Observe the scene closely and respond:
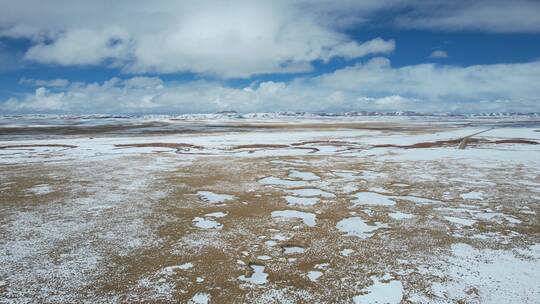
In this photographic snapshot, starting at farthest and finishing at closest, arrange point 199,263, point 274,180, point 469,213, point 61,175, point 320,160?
point 320,160
point 61,175
point 274,180
point 469,213
point 199,263

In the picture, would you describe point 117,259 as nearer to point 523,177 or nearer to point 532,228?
point 532,228

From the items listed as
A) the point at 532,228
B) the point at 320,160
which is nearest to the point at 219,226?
the point at 532,228

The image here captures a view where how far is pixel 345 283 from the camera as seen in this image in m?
6.49

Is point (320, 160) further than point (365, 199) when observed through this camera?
Yes

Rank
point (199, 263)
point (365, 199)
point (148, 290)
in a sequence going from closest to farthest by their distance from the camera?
1. point (148, 290)
2. point (199, 263)
3. point (365, 199)

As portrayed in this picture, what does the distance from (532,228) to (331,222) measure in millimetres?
5229

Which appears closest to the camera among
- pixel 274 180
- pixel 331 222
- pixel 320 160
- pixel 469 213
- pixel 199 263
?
pixel 199 263

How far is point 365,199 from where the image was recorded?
1259cm

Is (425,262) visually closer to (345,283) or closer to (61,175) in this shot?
(345,283)

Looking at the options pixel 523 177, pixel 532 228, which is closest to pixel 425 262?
pixel 532 228

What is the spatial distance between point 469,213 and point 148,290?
940 centimetres

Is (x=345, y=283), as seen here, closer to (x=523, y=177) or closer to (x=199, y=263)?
(x=199, y=263)

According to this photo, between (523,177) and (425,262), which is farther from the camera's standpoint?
(523,177)

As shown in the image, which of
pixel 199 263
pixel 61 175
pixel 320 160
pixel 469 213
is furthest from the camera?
pixel 320 160
